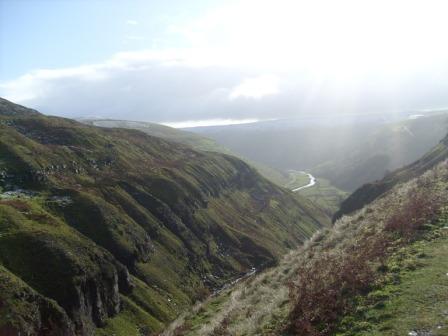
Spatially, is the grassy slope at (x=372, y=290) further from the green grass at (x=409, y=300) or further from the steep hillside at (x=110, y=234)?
the steep hillside at (x=110, y=234)

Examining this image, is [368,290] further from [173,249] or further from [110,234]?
[173,249]

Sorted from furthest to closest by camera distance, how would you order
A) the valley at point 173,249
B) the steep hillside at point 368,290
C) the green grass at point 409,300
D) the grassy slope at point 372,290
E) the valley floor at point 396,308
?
the valley at point 173,249 → the steep hillside at point 368,290 → the grassy slope at point 372,290 → the valley floor at point 396,308 → the green grass at point 409,300

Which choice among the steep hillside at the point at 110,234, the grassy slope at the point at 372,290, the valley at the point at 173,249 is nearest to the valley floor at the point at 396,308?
the grassy slope at the point at 372,290

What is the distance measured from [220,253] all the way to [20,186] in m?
49.3

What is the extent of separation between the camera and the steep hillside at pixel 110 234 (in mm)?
46406

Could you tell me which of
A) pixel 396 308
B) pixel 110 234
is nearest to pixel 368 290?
pixel 396 308

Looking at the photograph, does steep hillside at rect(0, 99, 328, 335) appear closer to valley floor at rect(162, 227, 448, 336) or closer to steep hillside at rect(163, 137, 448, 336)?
steep hillside at rect(163, 137, 448, 336)

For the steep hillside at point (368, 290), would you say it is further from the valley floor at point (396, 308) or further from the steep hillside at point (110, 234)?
the steep hillside at point (110, 234)

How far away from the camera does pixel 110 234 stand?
71.9 m

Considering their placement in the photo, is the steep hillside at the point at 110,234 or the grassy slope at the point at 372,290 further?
the steep hillside at the point at 110,234

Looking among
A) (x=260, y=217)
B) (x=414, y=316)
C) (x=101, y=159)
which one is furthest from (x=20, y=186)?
(x=260, y=217)

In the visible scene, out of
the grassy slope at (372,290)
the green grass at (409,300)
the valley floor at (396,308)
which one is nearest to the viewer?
the green grass at (409,300)

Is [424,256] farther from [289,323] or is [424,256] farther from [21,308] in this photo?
[21,308]

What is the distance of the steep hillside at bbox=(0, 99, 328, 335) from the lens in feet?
152
